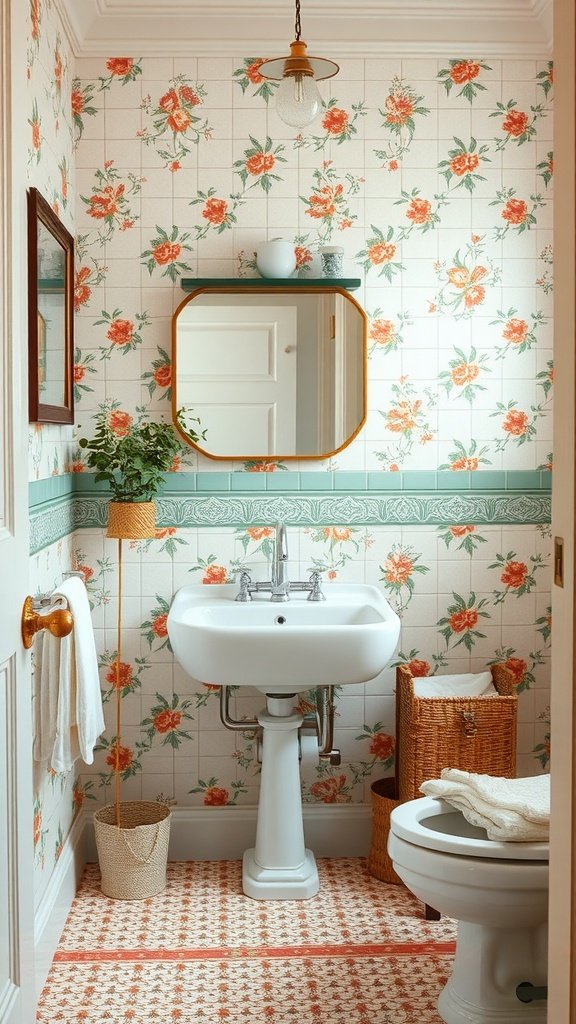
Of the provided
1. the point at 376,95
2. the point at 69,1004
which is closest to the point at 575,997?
the point at 69,1004

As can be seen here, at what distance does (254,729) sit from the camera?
3174 millimetres

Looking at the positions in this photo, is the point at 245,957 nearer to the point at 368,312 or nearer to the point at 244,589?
the point at 244,589

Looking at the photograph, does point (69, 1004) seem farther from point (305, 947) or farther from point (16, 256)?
point (16, 256)

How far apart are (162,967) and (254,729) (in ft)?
2.64

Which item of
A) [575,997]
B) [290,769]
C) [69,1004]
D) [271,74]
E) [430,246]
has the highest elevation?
[271,74]

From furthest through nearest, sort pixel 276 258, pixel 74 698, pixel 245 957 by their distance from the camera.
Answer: pixel 276 258 → pixel 245 957 → pixel 74 698

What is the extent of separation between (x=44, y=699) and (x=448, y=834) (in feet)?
3.28

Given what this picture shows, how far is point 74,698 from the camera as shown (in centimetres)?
246

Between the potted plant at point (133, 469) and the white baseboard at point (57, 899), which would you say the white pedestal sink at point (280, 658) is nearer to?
the potted plant at point (133, 469)

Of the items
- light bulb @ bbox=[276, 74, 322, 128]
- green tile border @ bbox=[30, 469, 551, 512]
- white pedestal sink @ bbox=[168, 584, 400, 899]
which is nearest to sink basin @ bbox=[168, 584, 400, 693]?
white pedestal sink @ bbox=[168, 584, 400, 899]

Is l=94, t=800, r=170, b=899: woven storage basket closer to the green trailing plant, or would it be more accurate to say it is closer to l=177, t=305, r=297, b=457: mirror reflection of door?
the green trailing plant

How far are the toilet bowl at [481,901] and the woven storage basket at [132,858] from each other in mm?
891

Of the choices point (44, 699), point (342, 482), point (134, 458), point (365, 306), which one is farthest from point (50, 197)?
point (44, 699)

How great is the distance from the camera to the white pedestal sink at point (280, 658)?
2.68 m
